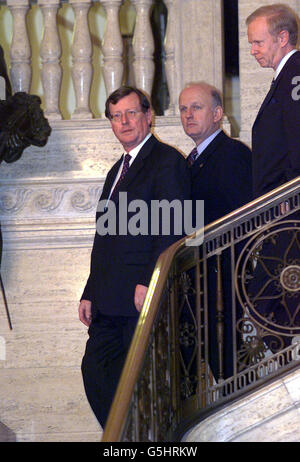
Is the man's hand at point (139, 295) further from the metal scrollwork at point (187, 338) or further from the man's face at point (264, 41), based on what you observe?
the man's face at point (264, 41)

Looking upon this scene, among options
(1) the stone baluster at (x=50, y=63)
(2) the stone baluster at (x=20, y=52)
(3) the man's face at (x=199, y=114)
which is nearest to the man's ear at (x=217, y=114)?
(3) the man's face at (x=199, y=114)

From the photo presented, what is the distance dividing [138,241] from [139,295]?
351 millimetres

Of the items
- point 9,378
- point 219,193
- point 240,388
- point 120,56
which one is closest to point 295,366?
point 240,388

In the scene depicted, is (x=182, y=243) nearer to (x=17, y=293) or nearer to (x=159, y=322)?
(x=159, y=322)

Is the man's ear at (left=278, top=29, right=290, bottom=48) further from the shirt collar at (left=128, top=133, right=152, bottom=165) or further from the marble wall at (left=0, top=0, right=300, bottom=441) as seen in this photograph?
the marble wall at (left=0, top=0, right=300, bottom=441)

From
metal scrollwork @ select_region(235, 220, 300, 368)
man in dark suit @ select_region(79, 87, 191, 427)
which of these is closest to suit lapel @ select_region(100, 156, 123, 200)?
man in dark suit @ select_region(79, 87, 191, 427)

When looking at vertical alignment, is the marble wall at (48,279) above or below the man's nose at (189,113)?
below

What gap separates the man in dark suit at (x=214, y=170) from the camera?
5.71 m

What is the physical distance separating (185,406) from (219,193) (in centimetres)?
129

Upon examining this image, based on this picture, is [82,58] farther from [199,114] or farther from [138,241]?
[138,241]

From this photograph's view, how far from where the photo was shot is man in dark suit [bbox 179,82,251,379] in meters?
5.71

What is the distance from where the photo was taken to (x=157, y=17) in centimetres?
948

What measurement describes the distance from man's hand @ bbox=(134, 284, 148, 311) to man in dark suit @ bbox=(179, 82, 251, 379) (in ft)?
1.42

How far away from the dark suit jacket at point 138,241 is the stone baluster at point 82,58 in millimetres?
2041
